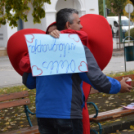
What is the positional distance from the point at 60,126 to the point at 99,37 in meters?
0.86

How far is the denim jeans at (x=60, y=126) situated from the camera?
2182mm

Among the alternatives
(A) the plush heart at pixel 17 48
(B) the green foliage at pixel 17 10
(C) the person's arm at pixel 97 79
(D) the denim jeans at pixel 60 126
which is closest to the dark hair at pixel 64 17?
(C) the person's arm at pixel 97 79

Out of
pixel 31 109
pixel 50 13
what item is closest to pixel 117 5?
pixel 50 13

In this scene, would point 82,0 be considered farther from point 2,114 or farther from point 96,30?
point 96,30

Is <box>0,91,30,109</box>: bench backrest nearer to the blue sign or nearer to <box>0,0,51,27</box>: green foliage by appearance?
<box>0,0,51,27</box>: green foliage

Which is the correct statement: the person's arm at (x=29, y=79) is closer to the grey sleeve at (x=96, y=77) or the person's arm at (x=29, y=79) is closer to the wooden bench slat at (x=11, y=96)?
the grey sleeve at (x=96, y=77)

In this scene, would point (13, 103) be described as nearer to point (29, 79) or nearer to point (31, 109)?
point (31, 109)

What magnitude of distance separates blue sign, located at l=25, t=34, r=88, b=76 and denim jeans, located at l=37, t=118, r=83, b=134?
353mm

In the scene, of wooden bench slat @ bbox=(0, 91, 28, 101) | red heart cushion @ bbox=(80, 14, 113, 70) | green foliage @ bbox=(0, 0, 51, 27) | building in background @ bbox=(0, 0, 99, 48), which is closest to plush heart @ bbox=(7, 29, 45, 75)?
red heart cushion @ bbox=(80, 14, 113, 70)

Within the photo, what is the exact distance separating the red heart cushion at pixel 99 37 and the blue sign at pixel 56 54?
0.35m

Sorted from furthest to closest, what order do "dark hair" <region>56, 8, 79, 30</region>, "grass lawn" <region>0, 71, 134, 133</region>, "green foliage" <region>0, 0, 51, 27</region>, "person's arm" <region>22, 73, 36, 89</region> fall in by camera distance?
1. "green foliage" <region>0, 0, 51, 27</region>
2. "grass lawn" <region>0, 71, 134, 133</region>
3. "person's arm" <region>22, 73, 36, 89</region>
4. "dark hair" <region>56, 8, 79, 30</region>

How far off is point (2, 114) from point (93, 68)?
4.04 metres

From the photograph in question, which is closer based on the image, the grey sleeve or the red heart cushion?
the grey sleeve

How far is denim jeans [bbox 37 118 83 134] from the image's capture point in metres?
2.18
